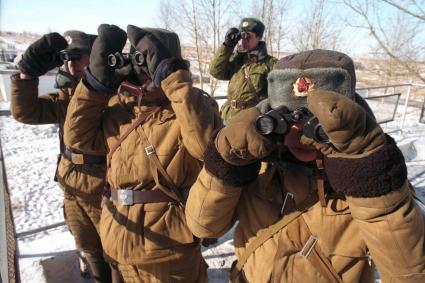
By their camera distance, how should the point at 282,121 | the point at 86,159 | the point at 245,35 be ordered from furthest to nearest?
the point at 245,35, the point at 86,159, the point at 282,121

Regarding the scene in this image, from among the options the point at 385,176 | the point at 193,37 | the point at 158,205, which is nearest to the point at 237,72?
the point at 158,205

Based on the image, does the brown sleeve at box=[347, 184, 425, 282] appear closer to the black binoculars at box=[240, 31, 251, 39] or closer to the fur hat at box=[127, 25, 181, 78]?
the fur hat at box=[127, 25, 181, 78]

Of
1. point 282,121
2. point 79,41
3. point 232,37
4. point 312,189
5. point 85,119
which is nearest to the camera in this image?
point 282,121

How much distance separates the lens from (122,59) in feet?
6.42

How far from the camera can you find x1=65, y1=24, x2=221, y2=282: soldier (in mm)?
1882

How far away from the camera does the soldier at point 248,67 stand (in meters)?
4.27

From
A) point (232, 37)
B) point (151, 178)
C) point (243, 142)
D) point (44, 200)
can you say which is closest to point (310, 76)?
point (243, 142)

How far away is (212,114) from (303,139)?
0.85m

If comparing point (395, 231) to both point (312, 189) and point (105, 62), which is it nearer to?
point (312, 189)

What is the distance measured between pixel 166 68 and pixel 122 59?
1.01ft

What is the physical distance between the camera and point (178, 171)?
1.96 m

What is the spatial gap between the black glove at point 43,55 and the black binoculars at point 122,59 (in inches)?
25.4

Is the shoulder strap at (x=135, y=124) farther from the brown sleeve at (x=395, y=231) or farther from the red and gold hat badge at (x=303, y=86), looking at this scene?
the brown sleeve at (x=395, y=231)

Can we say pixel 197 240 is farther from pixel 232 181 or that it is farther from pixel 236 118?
pixel 236 118
